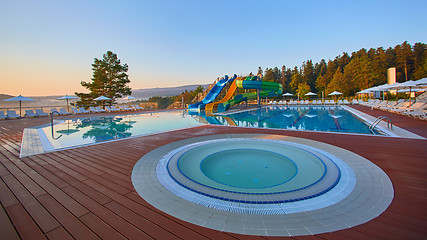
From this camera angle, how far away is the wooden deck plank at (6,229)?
1.42 metres

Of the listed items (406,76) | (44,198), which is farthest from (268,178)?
(406,76)

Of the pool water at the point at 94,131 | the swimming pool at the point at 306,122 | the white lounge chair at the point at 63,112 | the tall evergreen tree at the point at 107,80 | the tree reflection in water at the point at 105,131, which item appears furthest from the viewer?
the tall evergreen tree at the point at 107,80

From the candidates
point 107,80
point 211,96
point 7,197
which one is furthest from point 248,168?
point 107,80

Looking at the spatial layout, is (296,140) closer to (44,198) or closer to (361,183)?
(361,183)

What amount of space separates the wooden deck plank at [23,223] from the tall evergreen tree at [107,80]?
20.5 meters

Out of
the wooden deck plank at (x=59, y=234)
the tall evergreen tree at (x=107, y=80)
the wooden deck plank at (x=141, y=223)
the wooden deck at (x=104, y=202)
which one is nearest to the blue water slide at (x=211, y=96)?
the tall evergreen tree at (x=107, y=80)

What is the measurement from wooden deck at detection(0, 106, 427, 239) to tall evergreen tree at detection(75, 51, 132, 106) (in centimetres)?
1826

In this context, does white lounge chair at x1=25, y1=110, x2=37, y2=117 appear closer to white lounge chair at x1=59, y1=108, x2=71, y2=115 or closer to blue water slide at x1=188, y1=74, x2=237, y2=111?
white lounge chair at x1=59, y1=108, x2=71, y2=115

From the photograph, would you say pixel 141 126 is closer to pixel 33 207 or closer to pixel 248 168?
pixel 248 168

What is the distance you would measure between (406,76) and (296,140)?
37897 mm

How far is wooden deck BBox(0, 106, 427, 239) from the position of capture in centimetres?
144

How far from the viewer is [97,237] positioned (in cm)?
140

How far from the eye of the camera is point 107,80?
1961 cm

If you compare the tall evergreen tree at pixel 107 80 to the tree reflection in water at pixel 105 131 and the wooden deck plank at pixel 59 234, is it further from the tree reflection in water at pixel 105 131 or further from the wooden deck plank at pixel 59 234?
the wooden deck plank at pixel 59 234
